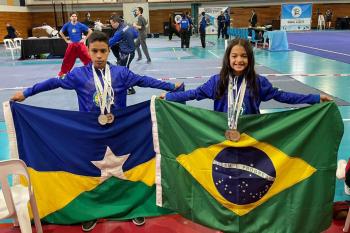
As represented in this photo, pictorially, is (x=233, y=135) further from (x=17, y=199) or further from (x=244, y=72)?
(x=17, y=199)

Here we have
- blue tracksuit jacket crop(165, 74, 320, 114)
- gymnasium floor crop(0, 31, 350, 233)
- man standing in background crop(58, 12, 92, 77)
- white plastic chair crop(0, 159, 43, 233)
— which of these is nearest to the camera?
white plastic chair crop(0, 159, 43, 233)

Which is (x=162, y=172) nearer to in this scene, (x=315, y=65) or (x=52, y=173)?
(x=52, y=173)

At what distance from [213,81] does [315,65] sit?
10.6m

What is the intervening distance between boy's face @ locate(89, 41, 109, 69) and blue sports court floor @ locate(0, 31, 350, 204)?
2742mm

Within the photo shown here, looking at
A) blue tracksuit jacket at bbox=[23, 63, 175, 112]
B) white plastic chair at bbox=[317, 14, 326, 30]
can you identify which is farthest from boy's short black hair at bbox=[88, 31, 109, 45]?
white plastic chair at bbox=[317, 14, 326, 30]

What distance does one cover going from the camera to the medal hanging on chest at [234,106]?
285 centimetres

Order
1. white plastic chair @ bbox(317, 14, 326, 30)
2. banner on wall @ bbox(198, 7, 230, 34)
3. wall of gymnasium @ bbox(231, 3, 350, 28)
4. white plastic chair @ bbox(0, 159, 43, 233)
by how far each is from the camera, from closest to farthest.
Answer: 1. white plastic chair @ bbox(0, 159, 43, 233)
2. banner on wall @ bbox(198, 7, 230, 34)
3. white plastic chair @ bbox(317, 14, 326, 30)
4. wall of gymnasium @ bbox(231, 3, 350, 28)

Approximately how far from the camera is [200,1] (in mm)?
32000

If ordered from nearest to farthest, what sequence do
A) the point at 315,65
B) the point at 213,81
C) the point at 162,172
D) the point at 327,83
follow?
1. the point at 213,81
2. the point at 162,172
3. the point at 327,83
4. the point at 315,65

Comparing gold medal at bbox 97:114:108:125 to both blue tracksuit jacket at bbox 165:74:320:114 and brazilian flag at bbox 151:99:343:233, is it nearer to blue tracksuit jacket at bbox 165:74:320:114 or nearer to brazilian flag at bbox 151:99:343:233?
brazilian flag at bbox 151:99:343:233

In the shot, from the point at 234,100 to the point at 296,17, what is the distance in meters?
32.2

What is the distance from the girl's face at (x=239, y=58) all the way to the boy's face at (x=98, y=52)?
1.18m

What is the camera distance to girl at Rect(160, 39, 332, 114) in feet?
9.62

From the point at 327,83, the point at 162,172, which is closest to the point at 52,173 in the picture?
the point at 162,172
